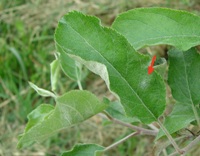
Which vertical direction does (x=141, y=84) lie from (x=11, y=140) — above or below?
above

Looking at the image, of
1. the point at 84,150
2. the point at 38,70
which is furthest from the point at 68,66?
the point at 38,70

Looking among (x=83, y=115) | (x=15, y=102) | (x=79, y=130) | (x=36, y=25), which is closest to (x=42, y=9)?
(x=36, y=25)

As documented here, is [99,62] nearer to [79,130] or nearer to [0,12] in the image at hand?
[79,130]

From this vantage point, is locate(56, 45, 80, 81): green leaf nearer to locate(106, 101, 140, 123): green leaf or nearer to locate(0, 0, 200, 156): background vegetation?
locate(106, 101, 140, 123): green leaf

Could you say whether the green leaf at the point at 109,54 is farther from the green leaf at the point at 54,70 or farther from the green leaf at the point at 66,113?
the green leaf at the point at 54,70

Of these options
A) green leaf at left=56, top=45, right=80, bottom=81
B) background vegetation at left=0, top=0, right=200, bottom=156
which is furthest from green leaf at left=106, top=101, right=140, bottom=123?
background vegetation at left=0, top=0, right=200, bottom=156

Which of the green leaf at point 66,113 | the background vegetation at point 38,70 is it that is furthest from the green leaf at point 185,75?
the background vegetation at point 38,70
